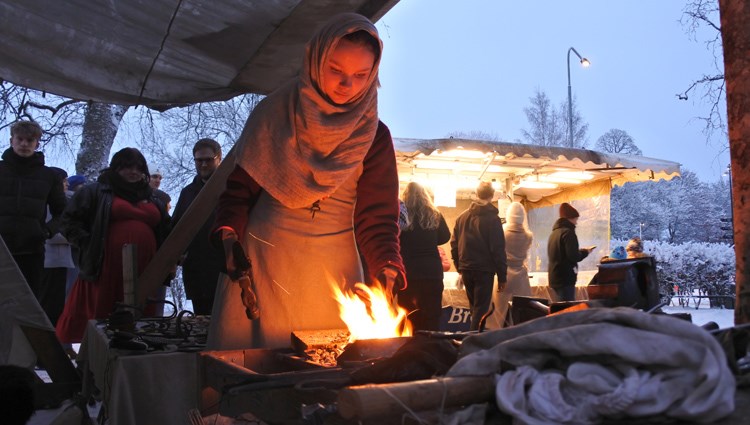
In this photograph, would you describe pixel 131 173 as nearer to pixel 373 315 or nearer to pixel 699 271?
pixel 373 315

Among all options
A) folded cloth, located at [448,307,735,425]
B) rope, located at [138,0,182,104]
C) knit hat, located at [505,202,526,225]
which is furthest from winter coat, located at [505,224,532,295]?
folded cloth, located at [448,307,735,425]

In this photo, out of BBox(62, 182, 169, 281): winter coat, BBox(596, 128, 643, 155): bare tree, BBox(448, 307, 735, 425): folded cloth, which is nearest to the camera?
BBox(448, 307, 735, 425): folded cloth

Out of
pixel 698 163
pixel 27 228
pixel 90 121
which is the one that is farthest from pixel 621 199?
pixel 698 163

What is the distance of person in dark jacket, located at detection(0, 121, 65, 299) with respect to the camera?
586cm

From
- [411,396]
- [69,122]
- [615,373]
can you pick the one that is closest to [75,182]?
[411,396]

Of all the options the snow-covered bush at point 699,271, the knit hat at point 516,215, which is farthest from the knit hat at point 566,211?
the snow-covered bush at point 699,271

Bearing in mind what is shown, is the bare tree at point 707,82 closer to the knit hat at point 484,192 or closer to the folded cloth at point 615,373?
the knit hat at point 484,192

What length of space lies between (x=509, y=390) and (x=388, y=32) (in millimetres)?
8543

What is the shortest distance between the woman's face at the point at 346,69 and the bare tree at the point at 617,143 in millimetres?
54832

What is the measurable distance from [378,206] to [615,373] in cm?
204

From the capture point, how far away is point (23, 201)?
594cm

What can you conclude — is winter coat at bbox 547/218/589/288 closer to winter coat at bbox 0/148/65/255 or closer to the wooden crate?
winter coat at bbox 0/148/65/255

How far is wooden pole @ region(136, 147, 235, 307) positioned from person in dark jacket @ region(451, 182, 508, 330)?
12.3 ft

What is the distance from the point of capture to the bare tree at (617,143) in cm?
5522
